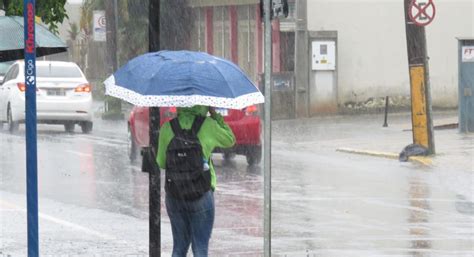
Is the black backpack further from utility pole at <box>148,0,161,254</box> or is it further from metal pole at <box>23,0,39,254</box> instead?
metal pole at <box>23,0,39,254</box>

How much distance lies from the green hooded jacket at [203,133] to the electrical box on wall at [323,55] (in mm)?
23842

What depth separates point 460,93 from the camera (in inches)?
1005

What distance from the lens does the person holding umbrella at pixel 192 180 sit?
8.84 meters

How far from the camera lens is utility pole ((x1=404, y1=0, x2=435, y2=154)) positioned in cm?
2184

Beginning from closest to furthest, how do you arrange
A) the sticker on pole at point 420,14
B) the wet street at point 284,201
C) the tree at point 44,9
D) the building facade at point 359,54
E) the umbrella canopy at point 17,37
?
the umbrella canopy at point 17,37, the tree at point 44,9, the wet street at point 284,201, the sticker on pole at point 420,14, the building facade at point 359,54

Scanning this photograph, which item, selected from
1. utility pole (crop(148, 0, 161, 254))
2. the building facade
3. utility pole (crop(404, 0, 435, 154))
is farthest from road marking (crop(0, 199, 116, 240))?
the building facade

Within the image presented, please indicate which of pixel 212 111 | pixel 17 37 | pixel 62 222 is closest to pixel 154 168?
pixel 212 111

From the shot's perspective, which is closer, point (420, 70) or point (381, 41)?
point (420, 70)

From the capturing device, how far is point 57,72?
1066 inches

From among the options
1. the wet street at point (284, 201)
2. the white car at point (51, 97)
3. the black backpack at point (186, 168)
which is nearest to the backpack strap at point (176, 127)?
the black backpack at point (186, 168)

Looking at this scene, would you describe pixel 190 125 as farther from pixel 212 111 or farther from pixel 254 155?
pixel 254 155

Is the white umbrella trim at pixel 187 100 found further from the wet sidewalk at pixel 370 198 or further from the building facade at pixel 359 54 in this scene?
the building facade at pixel 359 54

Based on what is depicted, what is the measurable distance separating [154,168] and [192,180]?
1.35ft

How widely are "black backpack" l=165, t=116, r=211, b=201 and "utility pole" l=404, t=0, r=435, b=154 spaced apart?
43.9ft
